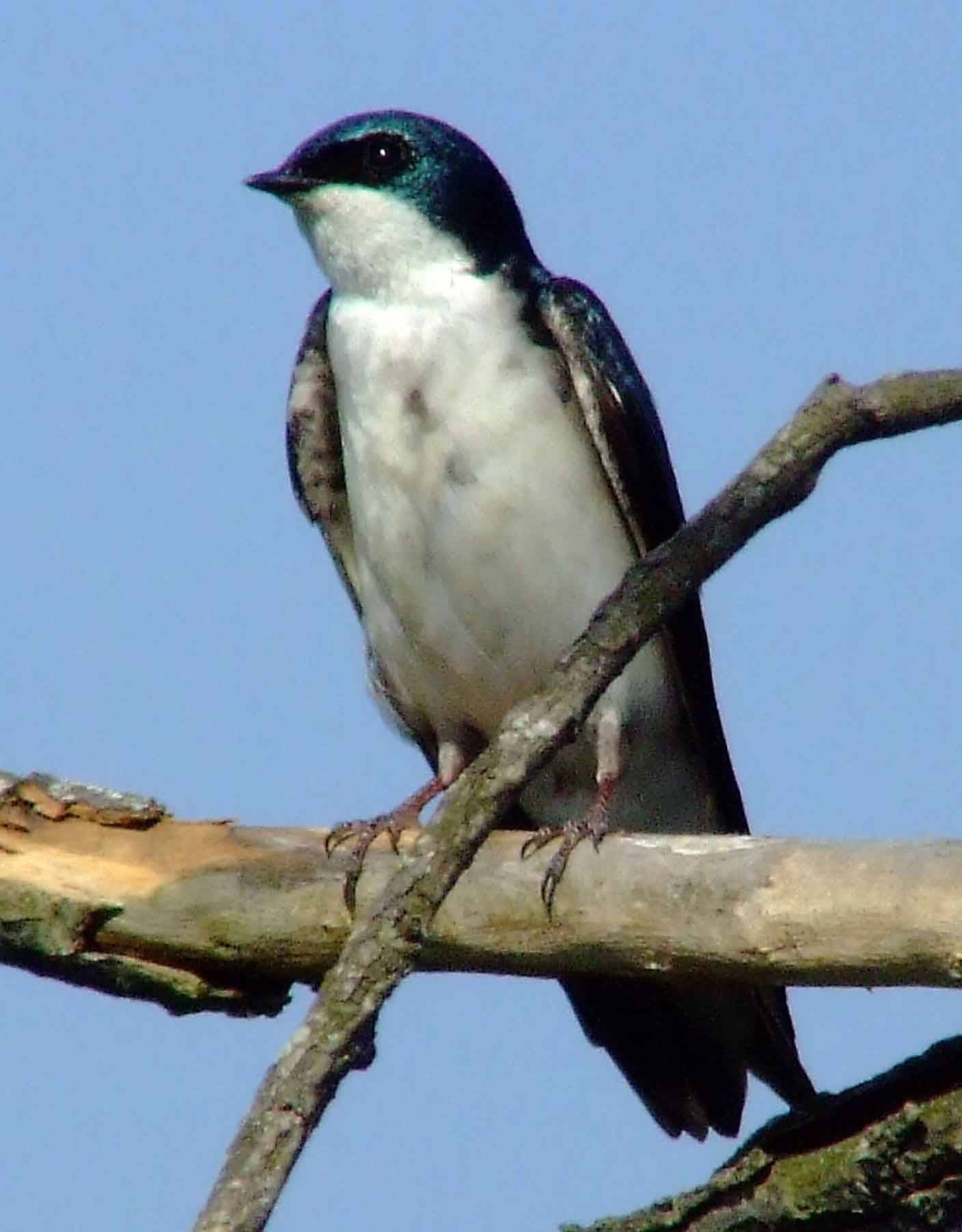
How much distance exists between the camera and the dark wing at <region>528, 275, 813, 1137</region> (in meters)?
4.64

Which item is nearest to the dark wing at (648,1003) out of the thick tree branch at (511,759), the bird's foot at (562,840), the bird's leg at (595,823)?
the bird's leg at (595,823)

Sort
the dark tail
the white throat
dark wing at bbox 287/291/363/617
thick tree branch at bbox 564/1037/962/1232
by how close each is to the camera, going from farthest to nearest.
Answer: dark wing at bbox 287/291/363/617, the white throat, the dark tail, thick tree branch at bbox 564/1037/962/1232

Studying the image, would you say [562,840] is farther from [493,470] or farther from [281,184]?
[281,184]

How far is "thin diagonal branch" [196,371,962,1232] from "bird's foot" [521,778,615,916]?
0.61m

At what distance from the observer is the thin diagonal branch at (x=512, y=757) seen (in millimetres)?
2824

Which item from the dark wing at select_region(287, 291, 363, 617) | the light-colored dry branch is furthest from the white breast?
the light-colored dry branch

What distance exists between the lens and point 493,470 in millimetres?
4723

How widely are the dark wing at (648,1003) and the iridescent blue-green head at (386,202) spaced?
8.6 inches

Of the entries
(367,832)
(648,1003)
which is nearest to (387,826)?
(367,832)

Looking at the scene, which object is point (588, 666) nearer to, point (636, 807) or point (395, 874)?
point (395, 874)

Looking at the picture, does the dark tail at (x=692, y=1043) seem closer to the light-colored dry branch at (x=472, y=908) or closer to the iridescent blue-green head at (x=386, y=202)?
the light-colored dry branch at (x=472, y=908)

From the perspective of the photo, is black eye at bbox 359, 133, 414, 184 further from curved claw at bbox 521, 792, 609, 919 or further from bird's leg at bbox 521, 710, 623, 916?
curved claw at bbox 521, 792, 609, 919

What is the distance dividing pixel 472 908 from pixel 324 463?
1477mm

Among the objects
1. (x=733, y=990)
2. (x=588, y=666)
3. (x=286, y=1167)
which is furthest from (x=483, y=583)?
(x=286, y=1167)
